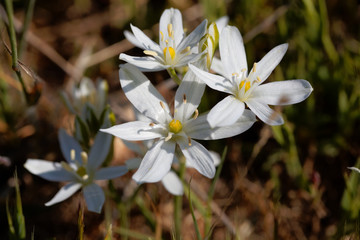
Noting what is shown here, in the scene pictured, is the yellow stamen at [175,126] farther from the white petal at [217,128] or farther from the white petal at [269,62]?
the white petal at [269,62]

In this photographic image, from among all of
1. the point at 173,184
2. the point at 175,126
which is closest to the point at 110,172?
the point at 173,184

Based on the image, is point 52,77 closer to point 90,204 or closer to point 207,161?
point 90,204

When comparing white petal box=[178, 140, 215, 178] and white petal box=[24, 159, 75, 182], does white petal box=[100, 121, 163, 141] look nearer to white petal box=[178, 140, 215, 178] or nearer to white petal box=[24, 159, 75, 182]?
white petal box=[178, 140, 215, 178]

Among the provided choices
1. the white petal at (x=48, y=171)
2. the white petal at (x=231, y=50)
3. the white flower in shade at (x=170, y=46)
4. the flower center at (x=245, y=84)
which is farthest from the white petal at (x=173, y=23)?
the white petal at (x=48, y=171)

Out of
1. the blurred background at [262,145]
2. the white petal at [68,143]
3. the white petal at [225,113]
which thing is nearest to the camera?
the white petal at [225,113]

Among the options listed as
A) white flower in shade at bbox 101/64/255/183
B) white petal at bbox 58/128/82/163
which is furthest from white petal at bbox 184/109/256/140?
white petal at bbox 58/128/82/163

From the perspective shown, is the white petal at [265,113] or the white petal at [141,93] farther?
the white petal at [141,93]
